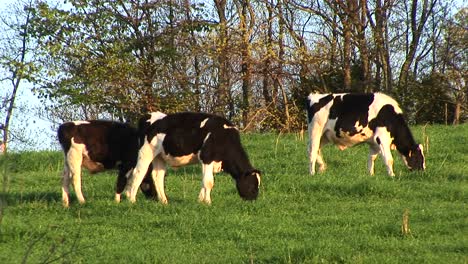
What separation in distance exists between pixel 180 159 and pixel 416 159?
6110mm

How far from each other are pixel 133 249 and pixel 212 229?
1.54 m

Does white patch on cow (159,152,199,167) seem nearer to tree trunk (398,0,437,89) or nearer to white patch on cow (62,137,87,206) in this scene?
white patch on cow (62,137,87,206)

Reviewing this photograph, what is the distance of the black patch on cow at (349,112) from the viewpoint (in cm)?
1973

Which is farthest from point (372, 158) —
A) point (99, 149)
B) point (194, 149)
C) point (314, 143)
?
point (99, 149)

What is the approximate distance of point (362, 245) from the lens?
39.4 feet

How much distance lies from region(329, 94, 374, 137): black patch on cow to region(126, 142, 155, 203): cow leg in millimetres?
5198

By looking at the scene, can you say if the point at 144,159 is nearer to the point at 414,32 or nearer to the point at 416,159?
the point at 416,159

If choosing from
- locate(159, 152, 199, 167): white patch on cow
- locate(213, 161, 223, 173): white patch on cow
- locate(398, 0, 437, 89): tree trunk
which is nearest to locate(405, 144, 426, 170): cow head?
locate(213, 161, 223, 173): white patch on cow

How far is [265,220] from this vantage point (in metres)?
14.0

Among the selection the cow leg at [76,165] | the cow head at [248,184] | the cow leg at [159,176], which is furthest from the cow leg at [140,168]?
the cow head at [248,184]

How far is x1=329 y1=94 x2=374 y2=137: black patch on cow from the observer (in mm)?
19734

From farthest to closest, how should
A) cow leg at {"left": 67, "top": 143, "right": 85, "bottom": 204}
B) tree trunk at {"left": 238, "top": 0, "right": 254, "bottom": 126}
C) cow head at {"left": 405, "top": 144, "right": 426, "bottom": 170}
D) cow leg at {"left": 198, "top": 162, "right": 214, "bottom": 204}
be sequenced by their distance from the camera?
tree trunk at {"left": 238, "top": 0, "right": 254, "bottom": 126} → cow head at {"left": 405, "top": 144, "right": 426, "bottom": 170} → cow leg at {"left": 67, "top": 143, "right": 85, "bottom": 204} → cow leg at {"left": 198, "top": 162, "right": 214, "bottom": 204}

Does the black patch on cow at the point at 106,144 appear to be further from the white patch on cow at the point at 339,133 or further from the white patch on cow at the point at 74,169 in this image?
the white patch on cow at the point at 339,133

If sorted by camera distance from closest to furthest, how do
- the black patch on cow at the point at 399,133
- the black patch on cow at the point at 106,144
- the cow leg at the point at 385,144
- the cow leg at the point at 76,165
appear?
the cow leg at the point at 76,165
the black patch on cow at the point at 106,144
the cow leg at the point at 385,144
the black patch on cow at the point at 399,133
